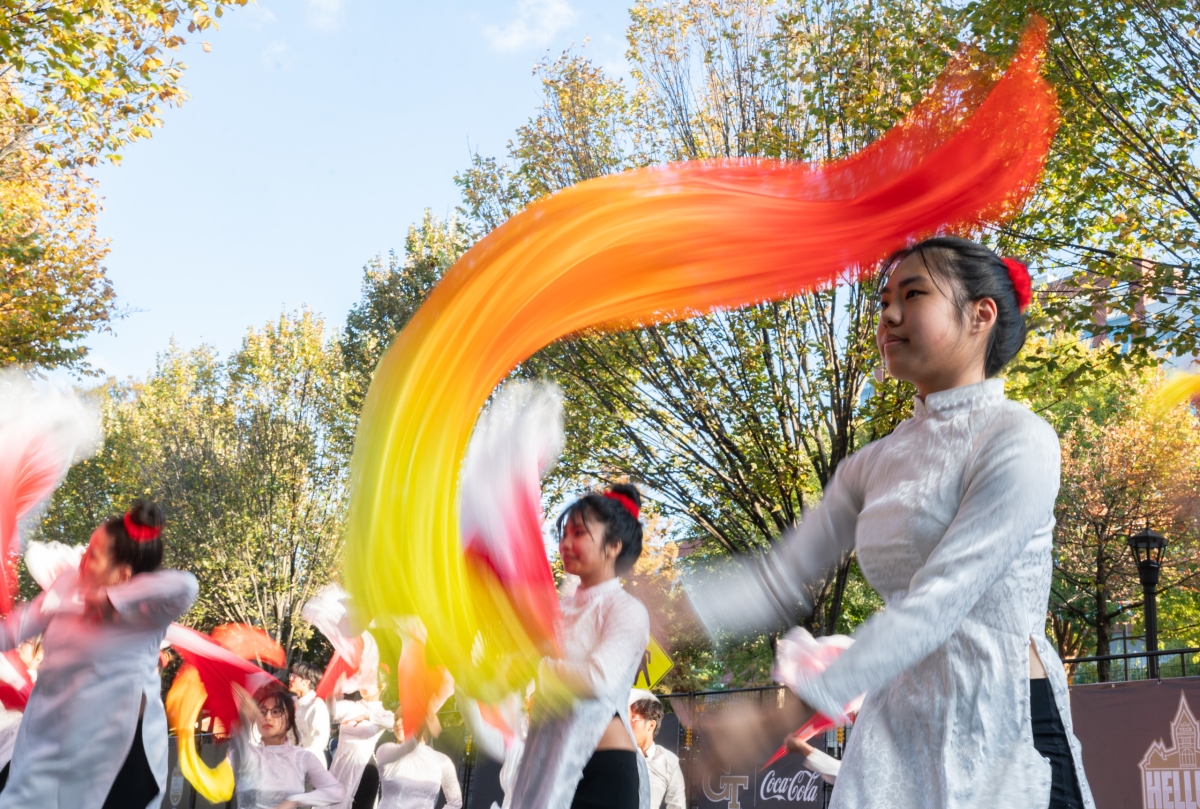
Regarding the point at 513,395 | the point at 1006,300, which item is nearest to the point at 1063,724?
the point at 1006,300

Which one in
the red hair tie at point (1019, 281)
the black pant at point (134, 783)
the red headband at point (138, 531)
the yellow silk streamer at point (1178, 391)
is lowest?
the black pant at point (134, 783)

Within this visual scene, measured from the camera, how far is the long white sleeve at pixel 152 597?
452 centimetres

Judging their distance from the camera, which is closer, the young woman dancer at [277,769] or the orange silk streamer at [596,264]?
the orange silk streamer at [596,264]

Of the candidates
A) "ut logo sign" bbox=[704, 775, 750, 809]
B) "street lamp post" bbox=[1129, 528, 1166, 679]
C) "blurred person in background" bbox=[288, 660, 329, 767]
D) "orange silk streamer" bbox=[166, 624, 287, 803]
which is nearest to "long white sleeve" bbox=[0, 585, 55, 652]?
"orange silk streamer" bbox=[166, 624, 287, 803]

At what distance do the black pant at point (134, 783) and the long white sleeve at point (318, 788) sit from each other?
273cm

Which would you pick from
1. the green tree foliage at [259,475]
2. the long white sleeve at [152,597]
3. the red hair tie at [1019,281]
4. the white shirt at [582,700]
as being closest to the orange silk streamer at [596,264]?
the red hair tie at [1019,281]

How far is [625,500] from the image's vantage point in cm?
455

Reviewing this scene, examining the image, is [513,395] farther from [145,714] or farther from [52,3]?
[52,3]

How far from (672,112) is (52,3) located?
6.88m

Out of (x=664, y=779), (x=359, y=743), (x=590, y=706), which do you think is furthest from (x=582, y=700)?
(x=359, y=743)

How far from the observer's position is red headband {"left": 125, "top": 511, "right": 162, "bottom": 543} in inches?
189

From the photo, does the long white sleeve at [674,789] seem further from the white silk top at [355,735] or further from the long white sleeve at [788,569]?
the long white sleeve at [788,569]

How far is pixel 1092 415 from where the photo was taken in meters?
27.3

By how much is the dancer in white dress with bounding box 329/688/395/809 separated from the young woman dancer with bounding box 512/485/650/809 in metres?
5.78
